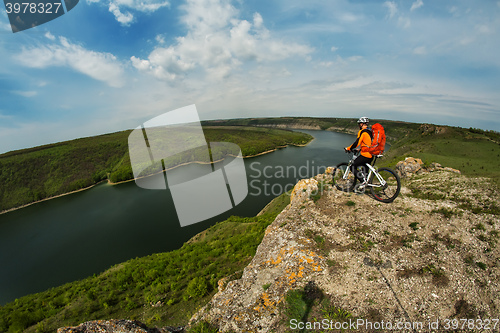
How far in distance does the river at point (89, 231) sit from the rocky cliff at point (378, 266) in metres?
33.7

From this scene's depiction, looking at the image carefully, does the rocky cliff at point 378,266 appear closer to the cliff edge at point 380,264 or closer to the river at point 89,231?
the cliff edge at point 380,264

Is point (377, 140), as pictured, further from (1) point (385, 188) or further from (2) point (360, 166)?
(1) point (385, 188)

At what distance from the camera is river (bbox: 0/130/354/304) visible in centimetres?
3394

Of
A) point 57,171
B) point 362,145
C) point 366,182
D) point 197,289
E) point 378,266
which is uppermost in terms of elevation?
point 362,145

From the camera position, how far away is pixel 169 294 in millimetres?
13633

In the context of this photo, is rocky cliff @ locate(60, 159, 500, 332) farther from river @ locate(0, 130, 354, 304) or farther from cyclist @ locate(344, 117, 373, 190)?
river @ locate(0, 130, 354, 304)

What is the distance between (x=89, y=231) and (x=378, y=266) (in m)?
59.8

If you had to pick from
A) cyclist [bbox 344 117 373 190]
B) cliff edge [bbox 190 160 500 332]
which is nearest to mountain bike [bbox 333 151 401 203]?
cyclist [bbox 344 117 373 190]

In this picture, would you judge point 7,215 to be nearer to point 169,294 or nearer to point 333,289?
point 169,294

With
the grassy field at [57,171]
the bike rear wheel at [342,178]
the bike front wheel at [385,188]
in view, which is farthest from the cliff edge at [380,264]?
the grassy field at [57,171]

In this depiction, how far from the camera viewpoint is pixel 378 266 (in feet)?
22.1

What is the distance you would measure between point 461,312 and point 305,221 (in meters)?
5.53

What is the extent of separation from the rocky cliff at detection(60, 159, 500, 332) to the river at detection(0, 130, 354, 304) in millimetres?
33708

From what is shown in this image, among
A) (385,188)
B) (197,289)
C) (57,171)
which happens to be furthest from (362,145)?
(57,171)
